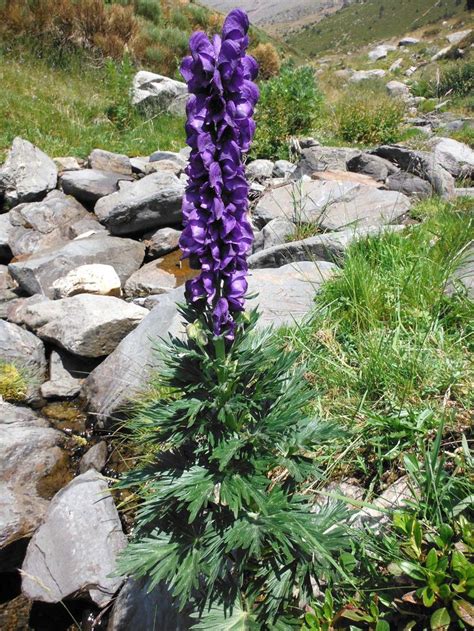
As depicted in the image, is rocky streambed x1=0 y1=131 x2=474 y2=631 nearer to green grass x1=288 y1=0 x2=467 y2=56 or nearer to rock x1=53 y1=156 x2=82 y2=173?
Answer: rock x1=53 y1=156 x2=82 y2=173

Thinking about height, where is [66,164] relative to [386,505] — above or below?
above

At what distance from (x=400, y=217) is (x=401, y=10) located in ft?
376

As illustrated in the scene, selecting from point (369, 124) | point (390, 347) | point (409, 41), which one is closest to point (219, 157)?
point (390, 347)

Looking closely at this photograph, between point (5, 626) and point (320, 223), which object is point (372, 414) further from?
point (320, 223)

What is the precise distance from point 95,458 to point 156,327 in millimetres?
1308

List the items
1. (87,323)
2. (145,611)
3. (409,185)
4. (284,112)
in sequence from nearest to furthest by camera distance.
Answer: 1. (145,611)
2. (87,323)
3. (409,185)
4. (284,112)

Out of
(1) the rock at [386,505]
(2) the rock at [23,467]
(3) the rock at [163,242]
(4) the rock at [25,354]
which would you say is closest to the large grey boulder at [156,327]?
(2) the rock at [23,467]

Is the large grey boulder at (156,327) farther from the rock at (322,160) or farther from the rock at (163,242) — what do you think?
the rock at (322,160)

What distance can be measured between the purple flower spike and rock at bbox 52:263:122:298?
437 cm

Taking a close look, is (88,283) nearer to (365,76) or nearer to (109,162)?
(109,162)

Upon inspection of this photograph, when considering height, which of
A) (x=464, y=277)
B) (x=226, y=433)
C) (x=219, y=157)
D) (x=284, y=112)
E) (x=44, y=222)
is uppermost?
(x=219, y=157)

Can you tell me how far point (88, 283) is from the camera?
6.11 m

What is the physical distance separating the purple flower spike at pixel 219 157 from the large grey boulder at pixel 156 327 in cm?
212

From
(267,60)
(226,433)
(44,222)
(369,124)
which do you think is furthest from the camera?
(267,60)
